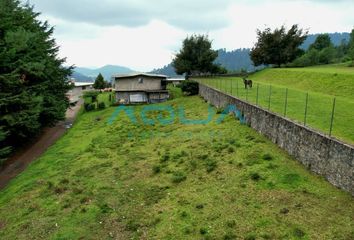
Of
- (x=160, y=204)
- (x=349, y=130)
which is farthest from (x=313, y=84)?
(x=160, y=204)

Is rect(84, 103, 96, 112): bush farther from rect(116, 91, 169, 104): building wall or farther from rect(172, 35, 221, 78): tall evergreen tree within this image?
rect(172, 35, 221, 78): tall evergreen tree

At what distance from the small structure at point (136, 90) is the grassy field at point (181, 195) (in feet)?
87.0

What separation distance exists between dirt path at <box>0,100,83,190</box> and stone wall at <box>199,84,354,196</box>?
15.6 m

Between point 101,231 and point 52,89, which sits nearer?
point 101,231

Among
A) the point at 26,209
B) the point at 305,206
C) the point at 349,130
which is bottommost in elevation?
the point at 26,209

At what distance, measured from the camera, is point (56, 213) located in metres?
15.0

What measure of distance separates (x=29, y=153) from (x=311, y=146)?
21.6m

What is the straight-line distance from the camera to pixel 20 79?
83.0 ft

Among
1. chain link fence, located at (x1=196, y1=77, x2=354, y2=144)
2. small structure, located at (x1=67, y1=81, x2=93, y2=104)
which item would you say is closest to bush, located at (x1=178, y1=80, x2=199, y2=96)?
chain link fence, located at (x1=196, y1=77, x2=354, y2=144)

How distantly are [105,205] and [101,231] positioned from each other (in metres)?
2.04

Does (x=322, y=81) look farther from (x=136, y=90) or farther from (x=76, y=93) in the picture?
(x=76, y=93)

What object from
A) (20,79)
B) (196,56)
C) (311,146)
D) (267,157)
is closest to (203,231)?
(267,157)

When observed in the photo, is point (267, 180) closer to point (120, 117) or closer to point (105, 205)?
point (105, 205)

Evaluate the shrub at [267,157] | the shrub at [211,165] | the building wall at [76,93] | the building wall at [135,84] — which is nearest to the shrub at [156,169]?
the shrub at [211,165]
